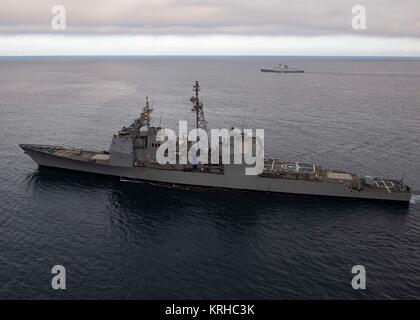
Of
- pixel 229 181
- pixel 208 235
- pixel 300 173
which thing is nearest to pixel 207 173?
pixel 229 181

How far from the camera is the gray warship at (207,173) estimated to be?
45.8 meters

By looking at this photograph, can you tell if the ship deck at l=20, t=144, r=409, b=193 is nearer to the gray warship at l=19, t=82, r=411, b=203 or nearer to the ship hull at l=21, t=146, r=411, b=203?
the gray warship at l=19, t=82, r=411, b=203

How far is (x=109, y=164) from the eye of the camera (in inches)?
1992

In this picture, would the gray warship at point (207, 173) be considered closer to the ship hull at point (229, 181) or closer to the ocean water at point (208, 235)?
the ship hull at point (229, 181)

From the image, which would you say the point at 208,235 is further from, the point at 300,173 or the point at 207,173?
the point at 300,173

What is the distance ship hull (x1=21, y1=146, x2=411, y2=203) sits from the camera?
45469mm

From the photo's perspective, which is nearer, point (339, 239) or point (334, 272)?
point (334, 272)

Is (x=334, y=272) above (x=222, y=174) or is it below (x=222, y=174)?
below

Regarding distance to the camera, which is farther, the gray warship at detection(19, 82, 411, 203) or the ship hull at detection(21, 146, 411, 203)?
the gray warship at detection(19, 82, 411, 203)

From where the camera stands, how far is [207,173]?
47.9 meters

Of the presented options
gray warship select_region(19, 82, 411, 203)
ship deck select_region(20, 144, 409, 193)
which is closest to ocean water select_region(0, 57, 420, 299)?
gray warship select_region(19, 82, 411, 203)

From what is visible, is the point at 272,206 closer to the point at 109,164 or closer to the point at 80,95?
the point at 109,164
